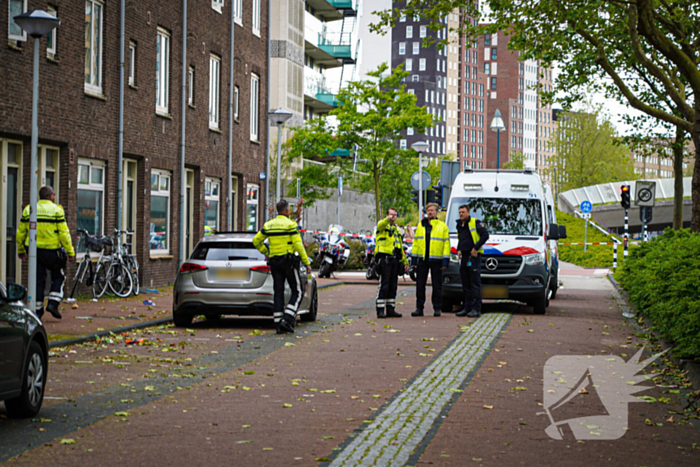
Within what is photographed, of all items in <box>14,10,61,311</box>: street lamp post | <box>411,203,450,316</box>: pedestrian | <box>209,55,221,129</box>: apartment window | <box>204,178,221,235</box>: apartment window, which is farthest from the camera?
<box>204,178,221,235</box>: apartment window

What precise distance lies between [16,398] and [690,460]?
469cm

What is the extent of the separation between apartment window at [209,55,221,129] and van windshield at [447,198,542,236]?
11.4 m

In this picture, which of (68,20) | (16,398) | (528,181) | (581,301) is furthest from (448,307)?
(16,398)

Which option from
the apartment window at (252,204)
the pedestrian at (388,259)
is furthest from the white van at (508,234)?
the apartment window at (252,204)

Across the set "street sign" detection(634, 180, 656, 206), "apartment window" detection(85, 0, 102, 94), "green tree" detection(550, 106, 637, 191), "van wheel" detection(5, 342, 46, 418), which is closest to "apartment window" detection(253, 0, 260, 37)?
"apartment window" detection(85, 0, 102, 94)

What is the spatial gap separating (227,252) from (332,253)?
15651mm

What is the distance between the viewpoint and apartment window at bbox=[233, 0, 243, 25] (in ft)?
99.2

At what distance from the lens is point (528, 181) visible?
1919 cm

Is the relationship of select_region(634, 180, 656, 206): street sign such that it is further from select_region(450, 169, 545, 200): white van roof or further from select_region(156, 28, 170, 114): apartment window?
select_region(156, 28, 170, 114): apartment window

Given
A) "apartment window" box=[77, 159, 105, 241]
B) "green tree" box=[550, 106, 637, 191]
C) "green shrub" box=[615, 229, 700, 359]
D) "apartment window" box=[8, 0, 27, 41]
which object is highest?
"green tree" box=[550, 106, 637, 191]

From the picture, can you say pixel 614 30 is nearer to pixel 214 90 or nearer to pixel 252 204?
pixel 214 90

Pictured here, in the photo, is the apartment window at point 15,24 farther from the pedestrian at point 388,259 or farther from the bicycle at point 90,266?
the pedestrian at point 388,259

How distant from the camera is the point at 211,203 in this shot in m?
29.3

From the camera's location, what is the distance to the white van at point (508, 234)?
17781 mm
